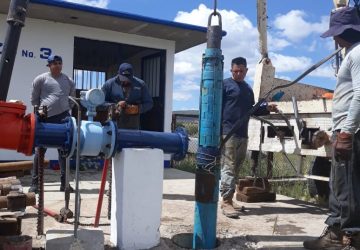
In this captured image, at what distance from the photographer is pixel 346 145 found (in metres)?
3.32

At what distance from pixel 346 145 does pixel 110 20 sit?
21.4 ft

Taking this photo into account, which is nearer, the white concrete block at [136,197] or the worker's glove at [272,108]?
the white concrete block at [136,197]

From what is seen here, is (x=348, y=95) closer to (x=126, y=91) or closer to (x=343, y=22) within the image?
(x=343, y=22)

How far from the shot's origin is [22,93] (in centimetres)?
870

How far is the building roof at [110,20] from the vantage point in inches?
319

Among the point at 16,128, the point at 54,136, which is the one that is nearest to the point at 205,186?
the point at 54,136

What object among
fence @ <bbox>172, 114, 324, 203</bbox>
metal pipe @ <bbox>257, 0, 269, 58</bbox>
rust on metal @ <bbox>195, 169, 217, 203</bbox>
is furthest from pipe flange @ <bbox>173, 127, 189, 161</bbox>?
metal pipe @ <bbox>257, 0, 269, 58</bbox>

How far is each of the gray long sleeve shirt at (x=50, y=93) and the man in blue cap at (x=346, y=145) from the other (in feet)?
11.8

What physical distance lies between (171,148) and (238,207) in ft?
6.37

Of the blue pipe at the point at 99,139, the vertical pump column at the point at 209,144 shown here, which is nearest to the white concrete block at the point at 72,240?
the blue pipe at the point at 99,139

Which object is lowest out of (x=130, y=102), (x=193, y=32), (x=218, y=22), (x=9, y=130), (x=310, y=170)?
(x=310, y=170)

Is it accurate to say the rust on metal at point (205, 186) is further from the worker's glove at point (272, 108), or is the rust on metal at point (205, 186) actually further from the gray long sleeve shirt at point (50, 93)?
the gray long sleeve shirt at point (50, 93)

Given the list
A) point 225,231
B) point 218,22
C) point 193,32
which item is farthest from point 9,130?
point 193,32

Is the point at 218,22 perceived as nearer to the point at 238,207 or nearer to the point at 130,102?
the point at 130,102
